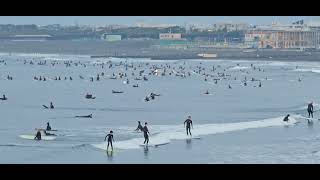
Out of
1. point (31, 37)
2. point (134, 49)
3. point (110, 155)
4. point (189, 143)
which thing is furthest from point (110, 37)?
point (110, 155)

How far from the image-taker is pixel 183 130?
892 cm

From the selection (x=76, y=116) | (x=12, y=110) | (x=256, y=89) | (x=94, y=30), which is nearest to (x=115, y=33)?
(x=94, y=30)

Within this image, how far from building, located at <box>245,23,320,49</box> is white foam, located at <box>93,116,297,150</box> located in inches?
39.0

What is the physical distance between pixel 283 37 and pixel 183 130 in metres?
1.90

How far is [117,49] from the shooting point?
36.6 ft

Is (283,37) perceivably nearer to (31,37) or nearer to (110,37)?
(110,37)

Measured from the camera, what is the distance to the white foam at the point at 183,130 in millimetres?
8070

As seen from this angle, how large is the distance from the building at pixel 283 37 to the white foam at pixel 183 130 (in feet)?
3.25

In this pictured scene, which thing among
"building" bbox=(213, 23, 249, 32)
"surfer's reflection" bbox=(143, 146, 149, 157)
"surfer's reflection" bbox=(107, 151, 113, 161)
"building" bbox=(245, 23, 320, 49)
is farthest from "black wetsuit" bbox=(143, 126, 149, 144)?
"building" bbox=(245, 23, 320, 49)

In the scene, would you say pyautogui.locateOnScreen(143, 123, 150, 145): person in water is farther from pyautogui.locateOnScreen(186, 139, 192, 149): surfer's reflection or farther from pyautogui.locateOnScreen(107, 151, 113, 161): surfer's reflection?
pyautogui.locateOnScreen(107, 151, 113, 161): surfer's reflection

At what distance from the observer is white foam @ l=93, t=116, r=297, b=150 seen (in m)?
8.07

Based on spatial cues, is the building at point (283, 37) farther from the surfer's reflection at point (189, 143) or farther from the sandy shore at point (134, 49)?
the surfer's reflection at point (189, 143)
